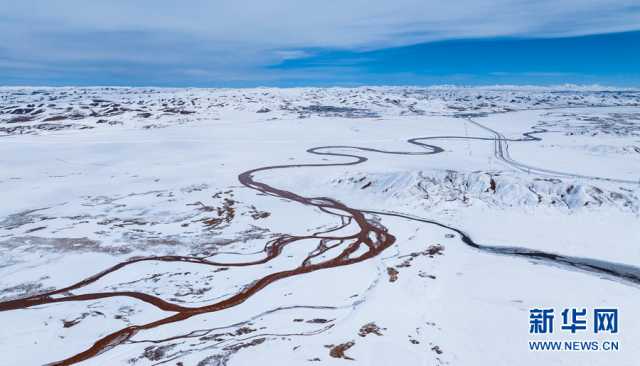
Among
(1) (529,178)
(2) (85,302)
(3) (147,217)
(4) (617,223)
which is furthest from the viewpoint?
(1) (529,178)

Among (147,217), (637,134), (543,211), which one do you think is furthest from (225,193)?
(637,134)

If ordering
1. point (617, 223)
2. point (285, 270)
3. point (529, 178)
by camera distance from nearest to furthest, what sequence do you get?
point (285, 270) < point (617, 223) < point (529, 178)

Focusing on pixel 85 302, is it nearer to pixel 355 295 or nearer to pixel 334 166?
pixel 355 295

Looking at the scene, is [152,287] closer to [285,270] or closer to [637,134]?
[285,270]


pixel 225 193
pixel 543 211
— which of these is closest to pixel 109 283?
pixel 225 193

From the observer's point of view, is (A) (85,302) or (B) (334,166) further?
(B) (334,166)

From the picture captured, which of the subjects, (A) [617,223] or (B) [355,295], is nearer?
(B) [355,295]
